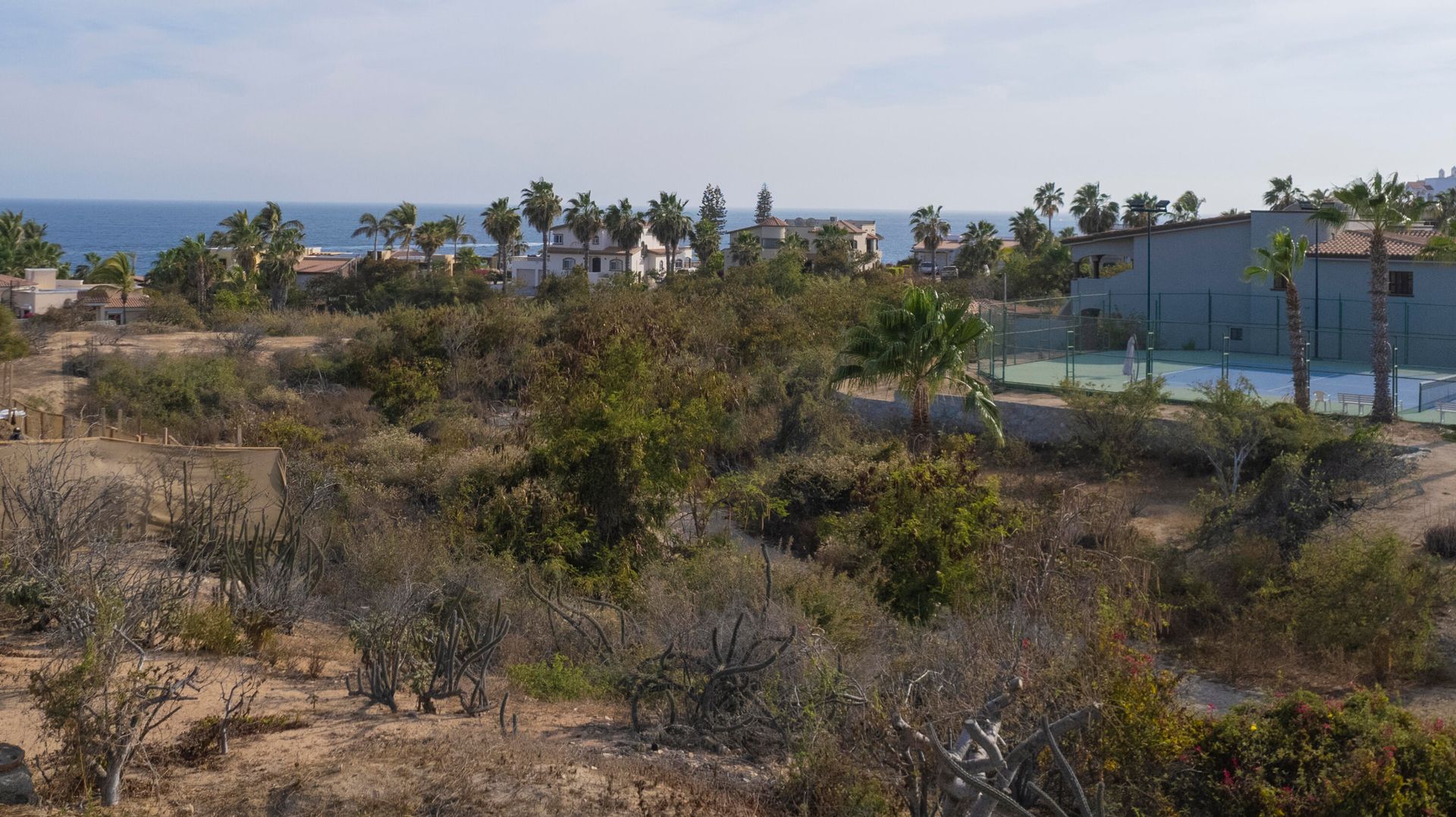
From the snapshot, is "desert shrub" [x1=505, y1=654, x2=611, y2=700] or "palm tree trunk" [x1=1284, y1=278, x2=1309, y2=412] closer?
"desert shrub" [x1=505, y1=654, x2=611, y2=700]

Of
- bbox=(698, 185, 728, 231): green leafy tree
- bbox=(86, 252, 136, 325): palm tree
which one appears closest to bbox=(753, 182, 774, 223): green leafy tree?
bbox=(698, 185, 728, 231): green leafy tree

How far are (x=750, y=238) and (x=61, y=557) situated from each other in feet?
214

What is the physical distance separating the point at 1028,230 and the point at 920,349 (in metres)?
58.9

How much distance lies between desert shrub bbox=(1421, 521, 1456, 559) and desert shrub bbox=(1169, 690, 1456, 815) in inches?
336

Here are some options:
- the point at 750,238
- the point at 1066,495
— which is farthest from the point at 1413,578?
the point at 750,238

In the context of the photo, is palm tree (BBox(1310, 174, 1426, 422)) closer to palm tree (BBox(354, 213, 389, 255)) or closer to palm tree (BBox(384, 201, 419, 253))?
palm tree (BBox(384, 201, 419, 253))

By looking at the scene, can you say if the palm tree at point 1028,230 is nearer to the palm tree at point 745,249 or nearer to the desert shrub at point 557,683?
the palm tree at point 745,249

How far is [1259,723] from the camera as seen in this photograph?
821cm

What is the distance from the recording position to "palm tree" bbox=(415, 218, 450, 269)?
75.2m

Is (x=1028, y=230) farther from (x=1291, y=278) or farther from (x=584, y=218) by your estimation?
(x=1291, y=278)

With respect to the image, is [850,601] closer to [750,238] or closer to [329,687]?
[329,687]

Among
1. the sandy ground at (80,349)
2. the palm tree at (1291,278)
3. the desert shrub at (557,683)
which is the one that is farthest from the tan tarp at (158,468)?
the palm tree at (1291,278)

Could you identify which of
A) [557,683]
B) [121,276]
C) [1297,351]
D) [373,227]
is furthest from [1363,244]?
[373,227]

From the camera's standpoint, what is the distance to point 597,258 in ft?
262
